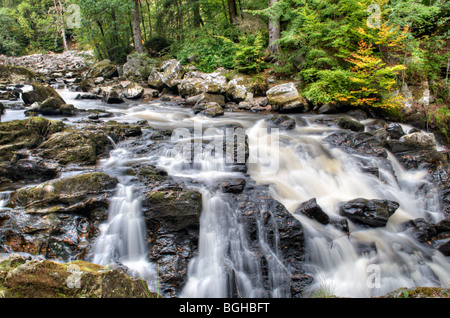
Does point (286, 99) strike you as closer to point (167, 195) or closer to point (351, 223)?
point (351, 223)

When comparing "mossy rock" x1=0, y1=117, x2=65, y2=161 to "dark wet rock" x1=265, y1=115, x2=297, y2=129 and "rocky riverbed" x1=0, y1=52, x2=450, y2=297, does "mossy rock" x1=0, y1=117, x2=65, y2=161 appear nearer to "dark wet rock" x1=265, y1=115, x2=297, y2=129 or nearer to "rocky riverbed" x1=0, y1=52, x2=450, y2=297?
"rocky riverbed" x1=0, y1=52, x2=450, y2=297

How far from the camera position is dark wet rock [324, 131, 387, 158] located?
22.4 ft

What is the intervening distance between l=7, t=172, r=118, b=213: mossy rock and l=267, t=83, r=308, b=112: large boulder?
299 inches

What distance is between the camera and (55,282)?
189cm

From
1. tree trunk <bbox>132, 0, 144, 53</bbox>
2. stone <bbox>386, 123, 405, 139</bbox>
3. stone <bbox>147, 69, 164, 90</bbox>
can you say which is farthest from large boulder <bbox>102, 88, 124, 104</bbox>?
stone <bbox>386, 123, 405, 139</bbox>

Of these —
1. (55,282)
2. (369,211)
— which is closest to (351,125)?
(369,211)

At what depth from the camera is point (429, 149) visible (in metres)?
7.19

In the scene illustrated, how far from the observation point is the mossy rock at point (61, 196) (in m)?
4.04

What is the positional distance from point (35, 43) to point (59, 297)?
41.6 metres

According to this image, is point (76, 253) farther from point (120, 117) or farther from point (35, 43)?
point (35, 43)

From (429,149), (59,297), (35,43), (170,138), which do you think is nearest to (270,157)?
(170,138)

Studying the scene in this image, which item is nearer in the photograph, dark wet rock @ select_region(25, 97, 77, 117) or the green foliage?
dark wet rock @ select_region(25, 97, 77, 117)

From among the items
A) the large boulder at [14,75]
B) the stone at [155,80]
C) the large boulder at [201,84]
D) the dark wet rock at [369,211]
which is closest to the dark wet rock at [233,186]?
the dark wet rock at [369,211]

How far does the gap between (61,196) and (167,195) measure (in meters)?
1.73
